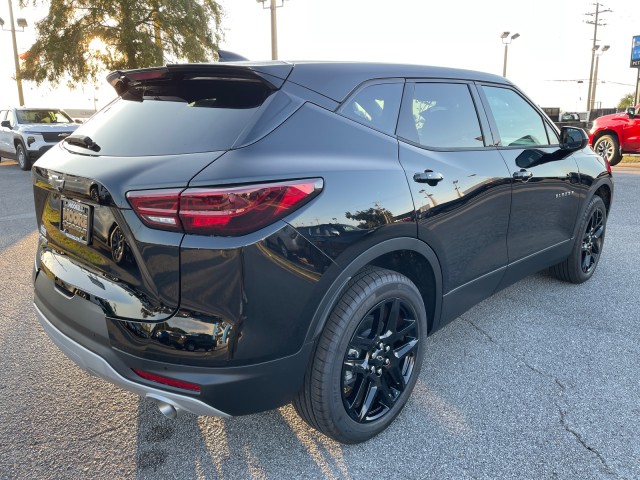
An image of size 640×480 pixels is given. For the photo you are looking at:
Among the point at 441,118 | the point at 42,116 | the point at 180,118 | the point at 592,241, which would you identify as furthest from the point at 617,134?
the point at 42,116

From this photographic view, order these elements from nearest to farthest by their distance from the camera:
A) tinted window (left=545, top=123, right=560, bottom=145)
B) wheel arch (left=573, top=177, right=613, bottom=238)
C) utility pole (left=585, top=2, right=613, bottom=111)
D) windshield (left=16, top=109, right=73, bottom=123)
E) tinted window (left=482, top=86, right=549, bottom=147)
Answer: tinted window (left=482, top=86, right=549, bottom=147)
tinted window (left=545, top=123, right=560, bottom=145)
wheel arch (left=573, top=177, right=613, bottom=238)
windshield (left=16, top=109, right=73, bottom=123)
utility pole (left=585, top=2, right=613, bottom=111)

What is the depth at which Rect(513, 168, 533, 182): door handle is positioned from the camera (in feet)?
10.2

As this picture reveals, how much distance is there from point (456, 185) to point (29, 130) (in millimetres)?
14226

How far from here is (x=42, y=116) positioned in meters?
14.8

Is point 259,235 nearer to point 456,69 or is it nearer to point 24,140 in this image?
point 456,69

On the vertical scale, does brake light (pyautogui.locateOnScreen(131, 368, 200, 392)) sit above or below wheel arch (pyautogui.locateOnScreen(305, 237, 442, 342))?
below

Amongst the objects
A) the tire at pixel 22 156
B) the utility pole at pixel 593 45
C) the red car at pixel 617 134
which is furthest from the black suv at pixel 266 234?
the utility pole at pixel 593 45

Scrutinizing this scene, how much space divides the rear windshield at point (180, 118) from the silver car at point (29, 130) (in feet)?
42.3

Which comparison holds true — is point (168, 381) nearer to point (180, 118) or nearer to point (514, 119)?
point (180, 118)

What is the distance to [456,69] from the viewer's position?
10.0ft

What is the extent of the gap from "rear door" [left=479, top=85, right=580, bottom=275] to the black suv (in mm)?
364

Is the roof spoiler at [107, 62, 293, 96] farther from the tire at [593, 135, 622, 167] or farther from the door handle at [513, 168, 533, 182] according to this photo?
the tire at [593, 135, 622, 167]

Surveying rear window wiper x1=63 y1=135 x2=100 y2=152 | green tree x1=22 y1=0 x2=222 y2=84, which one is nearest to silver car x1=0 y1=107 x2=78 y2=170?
green tree x1=22 y1=0 x2=222 y2=84

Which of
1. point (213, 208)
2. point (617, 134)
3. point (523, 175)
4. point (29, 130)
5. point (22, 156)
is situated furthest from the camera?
point (22, 156)
